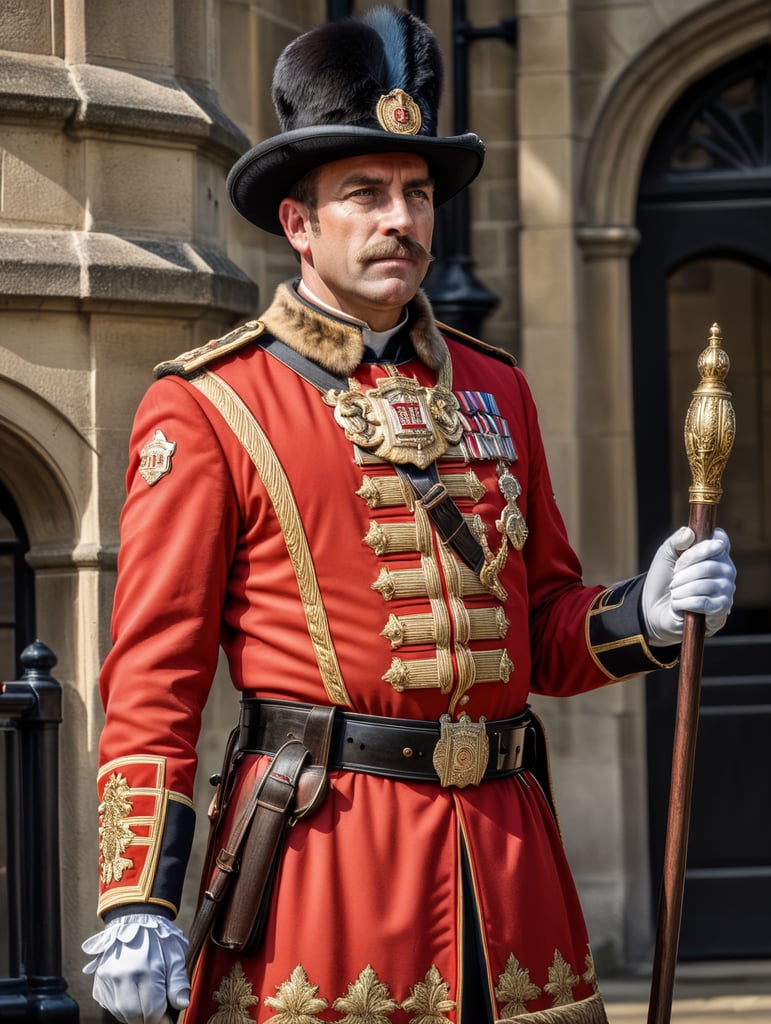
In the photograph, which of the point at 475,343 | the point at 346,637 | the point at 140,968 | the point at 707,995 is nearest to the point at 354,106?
the point at 475,343

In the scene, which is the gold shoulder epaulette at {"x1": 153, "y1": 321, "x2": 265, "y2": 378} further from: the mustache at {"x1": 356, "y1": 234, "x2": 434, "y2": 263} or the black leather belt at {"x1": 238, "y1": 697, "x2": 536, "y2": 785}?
the black leather belt at {"x1": 238, "y1": 697, "x2": 536, "y2": 785}

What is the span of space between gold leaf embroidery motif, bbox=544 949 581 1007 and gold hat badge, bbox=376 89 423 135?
4.29 ft

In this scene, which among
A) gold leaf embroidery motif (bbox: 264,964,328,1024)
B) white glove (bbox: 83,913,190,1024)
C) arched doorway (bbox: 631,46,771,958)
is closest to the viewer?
white glove (bbox: 83,913,190,1024)

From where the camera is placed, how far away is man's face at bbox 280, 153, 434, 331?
2986 mm

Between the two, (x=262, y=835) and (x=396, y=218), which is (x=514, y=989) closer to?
(x=262, y=835)

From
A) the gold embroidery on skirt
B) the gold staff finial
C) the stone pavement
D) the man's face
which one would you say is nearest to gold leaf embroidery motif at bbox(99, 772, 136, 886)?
the gold embroidery on skirt

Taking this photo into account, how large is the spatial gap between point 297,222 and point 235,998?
1.23m

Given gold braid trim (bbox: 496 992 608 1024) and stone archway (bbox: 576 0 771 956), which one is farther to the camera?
stone archway (bbox: 576 0 771 956)

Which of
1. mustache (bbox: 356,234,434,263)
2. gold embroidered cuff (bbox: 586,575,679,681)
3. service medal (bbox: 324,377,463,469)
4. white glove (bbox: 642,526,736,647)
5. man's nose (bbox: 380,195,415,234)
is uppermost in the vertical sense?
man's nose (bbox: 380,195,415,234)

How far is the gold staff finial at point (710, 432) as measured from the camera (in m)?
2.91

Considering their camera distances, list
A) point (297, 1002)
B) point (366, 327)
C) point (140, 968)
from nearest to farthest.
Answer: point (140, 968)
point (297, 1002)
point (366, 327)

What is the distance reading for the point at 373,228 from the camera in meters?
2.98

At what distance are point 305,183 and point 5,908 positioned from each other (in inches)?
115

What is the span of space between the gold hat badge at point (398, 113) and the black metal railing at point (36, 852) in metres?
2.23
